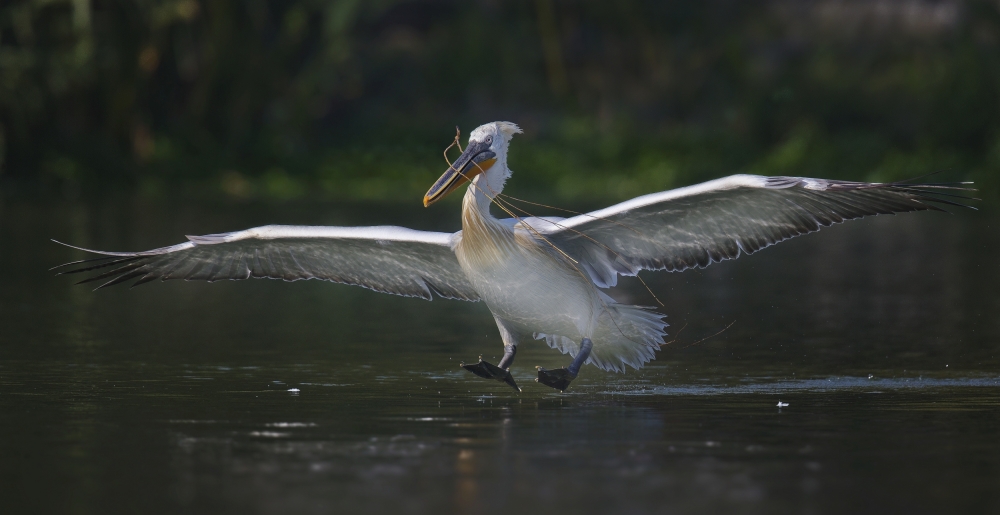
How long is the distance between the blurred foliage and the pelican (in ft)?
71.2

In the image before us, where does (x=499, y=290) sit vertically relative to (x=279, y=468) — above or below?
above

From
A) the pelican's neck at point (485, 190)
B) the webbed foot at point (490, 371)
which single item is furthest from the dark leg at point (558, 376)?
the pelican's neck at point (485, 190)

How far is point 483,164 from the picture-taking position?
976 centimetres

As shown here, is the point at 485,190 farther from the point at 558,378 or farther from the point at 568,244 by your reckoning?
the point at 558,378

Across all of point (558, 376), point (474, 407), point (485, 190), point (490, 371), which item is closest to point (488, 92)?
point (485, 190)

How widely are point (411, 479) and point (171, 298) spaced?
9769 millimetres

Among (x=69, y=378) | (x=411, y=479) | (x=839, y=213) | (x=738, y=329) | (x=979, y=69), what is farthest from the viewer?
(x=979, y=69)

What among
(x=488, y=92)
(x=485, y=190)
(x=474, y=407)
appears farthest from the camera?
(x=488, y=92)

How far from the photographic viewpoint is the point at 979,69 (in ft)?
109

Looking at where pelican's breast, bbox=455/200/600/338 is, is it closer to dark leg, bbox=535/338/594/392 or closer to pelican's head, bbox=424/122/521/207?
pelican's head, bbox=424/122/521/207

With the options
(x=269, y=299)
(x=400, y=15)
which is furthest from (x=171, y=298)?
(x=400, y=15)

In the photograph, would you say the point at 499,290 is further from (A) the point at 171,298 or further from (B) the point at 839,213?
(A) the point at 171,298

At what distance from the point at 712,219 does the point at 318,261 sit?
262 centimetres

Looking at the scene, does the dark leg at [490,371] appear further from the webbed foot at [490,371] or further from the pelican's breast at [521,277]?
the pelican's breast at [521,277]
